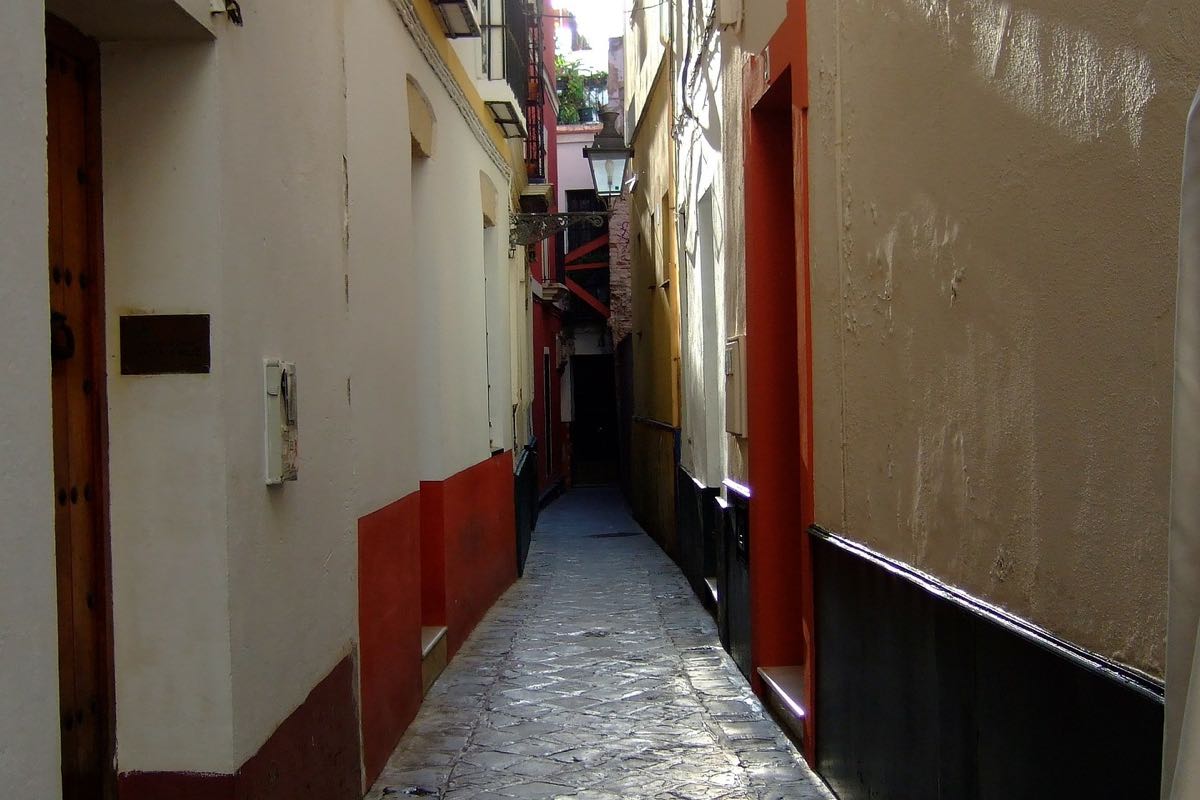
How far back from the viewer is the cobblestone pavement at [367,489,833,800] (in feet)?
17.1

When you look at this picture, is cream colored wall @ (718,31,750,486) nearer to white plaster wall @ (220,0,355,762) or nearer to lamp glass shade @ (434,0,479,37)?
lamp glass shade @ (434,0,479,37)

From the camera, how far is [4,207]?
2.02m

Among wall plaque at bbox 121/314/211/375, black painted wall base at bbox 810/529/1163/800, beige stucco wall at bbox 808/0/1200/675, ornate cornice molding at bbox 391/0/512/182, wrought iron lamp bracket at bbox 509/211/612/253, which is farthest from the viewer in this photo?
wrought iron lamp bracket at bbox 509/211/612/253

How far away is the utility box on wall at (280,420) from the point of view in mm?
3812

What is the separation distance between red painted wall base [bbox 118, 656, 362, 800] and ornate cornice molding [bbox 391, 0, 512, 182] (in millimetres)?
3618

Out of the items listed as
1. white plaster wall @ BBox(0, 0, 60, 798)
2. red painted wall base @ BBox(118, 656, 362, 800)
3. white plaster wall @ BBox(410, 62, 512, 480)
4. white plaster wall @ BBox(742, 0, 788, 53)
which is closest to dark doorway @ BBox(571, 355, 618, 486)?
white plaster wall @ BBox(410, 62, 512, 480)

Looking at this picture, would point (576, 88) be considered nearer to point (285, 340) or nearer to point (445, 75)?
point (445, 75)

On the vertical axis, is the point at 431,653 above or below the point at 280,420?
below

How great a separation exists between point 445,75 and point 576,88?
23546mm

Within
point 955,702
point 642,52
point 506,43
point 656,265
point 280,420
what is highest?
point 642,52

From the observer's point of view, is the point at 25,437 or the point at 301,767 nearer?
the point at 25,437

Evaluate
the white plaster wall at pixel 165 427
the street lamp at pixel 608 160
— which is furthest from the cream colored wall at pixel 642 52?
the white plaster wall at pixel 165 427

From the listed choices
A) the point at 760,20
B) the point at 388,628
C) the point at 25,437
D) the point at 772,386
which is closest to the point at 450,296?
the point at 772,386

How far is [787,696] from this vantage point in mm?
5887
